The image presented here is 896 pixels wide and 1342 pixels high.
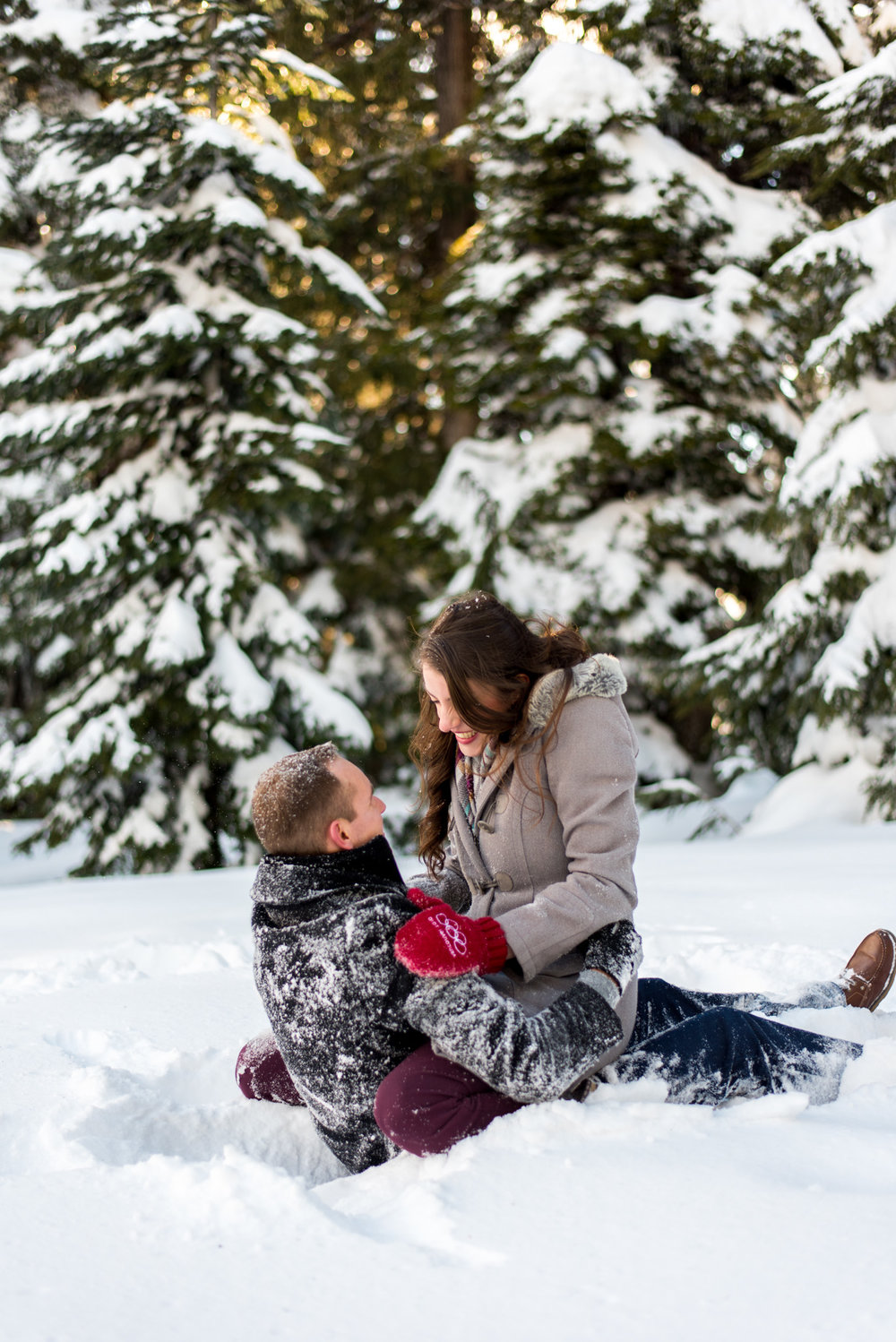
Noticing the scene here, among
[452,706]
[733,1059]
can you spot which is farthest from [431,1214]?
[452,706]

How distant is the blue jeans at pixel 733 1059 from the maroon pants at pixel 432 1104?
1.05ft

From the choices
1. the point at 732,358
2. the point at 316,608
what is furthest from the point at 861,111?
the point at 316,608

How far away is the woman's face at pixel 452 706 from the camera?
236cm

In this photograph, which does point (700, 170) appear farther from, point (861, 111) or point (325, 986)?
point (325, 986)

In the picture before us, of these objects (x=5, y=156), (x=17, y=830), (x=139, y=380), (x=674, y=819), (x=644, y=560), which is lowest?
(x=17, y=830)

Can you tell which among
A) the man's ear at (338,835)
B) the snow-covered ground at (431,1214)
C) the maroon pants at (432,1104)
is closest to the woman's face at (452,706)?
the man's ear at (338,835)

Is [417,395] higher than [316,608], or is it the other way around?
[417,395]

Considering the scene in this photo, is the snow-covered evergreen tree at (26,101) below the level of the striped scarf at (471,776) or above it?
above

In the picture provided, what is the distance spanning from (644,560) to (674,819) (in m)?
1.90

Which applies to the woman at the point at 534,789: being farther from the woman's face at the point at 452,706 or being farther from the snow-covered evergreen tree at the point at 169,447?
the snow-covered evergreen tree at the point at 169,447

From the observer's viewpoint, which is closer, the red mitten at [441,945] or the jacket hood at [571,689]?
the red mitten at [441,945]

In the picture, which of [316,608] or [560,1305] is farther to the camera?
[316,608]

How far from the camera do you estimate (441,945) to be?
6.37ft

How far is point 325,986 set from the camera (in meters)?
2.10
